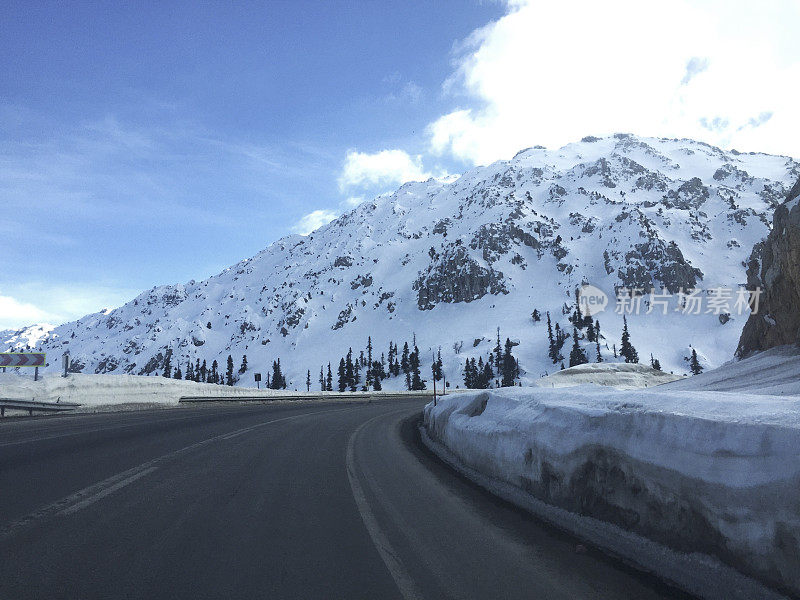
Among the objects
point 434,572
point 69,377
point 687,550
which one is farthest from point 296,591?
point 69,377

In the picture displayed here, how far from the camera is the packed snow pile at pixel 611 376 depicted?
42.3 m

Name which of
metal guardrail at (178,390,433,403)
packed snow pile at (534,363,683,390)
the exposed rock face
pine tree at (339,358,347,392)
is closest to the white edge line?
the exposed rock face

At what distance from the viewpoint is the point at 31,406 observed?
68.3ft

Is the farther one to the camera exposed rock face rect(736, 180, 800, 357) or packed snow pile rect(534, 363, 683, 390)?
packed snow pile rect(534, 363, 683, 390)

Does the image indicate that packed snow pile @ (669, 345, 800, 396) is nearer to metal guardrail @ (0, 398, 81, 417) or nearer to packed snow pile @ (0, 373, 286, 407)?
metal guardrail @ (0, 398, 81, 417)

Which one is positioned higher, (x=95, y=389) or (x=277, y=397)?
(x=95, y=389)

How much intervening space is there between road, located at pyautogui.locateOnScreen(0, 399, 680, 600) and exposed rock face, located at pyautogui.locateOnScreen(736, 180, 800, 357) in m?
15.6

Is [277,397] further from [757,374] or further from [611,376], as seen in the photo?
[757,374]

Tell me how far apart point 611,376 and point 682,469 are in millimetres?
41999

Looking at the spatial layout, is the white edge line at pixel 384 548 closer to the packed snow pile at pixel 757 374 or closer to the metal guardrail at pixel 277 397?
the packed snow pile at pixel 757 374

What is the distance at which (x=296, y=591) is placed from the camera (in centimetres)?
348

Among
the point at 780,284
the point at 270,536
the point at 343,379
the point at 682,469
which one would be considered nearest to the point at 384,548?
the point at 270,536

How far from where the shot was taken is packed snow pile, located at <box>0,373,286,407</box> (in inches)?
849

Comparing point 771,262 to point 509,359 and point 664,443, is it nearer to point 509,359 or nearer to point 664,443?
point 664,443
